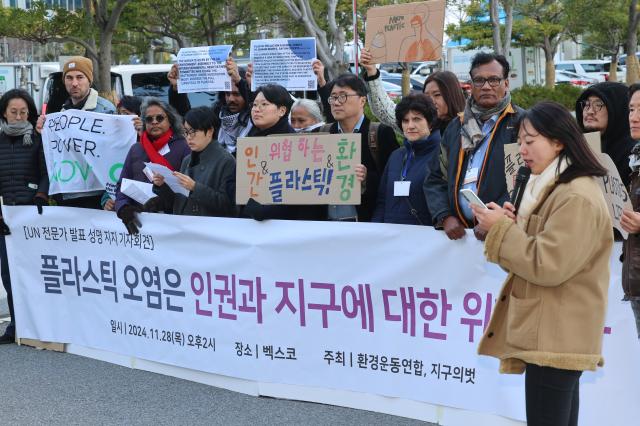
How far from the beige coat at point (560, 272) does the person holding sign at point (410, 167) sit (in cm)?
167

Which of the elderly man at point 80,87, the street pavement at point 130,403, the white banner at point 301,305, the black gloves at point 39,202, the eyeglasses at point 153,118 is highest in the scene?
the elderly man at point 80,87

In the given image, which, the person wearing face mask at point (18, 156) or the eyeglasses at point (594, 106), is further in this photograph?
the person wearing face mask at point (18, 156)

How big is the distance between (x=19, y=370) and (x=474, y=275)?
3233 mm

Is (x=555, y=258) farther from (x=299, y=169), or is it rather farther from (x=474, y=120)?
(x=299, y=169)

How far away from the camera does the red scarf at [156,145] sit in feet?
21.0

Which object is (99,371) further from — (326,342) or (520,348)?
(520,348)

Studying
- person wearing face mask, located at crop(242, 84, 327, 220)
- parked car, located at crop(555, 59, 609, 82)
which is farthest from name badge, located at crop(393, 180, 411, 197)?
parked car, located at crop(555, 59, 609, 82)

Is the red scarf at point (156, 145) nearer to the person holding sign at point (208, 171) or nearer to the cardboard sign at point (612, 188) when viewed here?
the person holding sign at point (208, 171)

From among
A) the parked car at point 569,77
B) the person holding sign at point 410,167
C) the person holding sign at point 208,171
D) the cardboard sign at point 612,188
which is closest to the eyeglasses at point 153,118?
the person holding sign at point 208,171

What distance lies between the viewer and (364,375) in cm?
521

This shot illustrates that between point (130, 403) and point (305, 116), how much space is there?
2055 mm

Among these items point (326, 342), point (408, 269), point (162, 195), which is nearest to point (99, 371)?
point (162, 195)

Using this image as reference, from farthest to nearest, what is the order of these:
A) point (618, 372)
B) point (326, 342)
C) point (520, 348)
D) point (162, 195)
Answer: point (162, 195) → point (326, 342) → point (618, 372) → point (520, 348)

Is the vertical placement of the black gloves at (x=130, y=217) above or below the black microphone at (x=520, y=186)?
below
